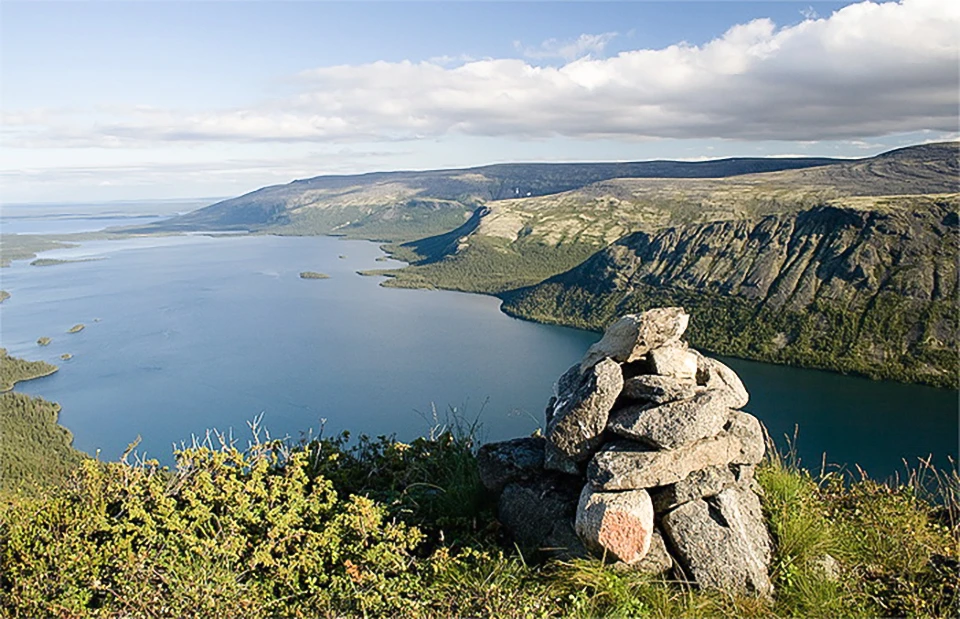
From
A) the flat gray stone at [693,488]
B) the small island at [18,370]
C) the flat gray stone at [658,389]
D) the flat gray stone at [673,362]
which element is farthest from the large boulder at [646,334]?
the small island at [18,370]

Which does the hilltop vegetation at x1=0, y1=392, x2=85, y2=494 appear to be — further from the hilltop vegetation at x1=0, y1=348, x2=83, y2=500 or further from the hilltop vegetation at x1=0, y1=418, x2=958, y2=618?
the hilltop vegetation at x1=0, y1=418, x2=958, y2=618

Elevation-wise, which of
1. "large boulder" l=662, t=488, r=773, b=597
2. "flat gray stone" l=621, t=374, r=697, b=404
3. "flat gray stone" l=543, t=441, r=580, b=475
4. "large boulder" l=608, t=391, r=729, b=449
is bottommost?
"large boulder" l=662, t=488, r=773, b=597

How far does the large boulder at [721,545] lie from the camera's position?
7.04 m

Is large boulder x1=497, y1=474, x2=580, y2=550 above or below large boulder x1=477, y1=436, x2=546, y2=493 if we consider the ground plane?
below

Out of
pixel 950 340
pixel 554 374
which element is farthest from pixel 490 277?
pixel 950 340

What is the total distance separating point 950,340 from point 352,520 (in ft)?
342

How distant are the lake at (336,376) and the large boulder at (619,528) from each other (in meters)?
35.5

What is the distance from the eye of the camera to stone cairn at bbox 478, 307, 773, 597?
7102mm

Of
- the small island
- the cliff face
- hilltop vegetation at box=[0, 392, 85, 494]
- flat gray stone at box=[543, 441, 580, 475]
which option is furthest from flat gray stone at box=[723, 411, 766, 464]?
the small island

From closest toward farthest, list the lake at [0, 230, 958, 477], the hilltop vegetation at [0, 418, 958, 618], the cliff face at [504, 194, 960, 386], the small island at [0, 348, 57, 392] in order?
1. the hilltop vegetation at [0, 418, 958, 618]
2. the lake at [0, 230, 958, 477]
3. the small island at [0, 348, 57, 392]
4. the cliff face at [504, 194, 960, 386]

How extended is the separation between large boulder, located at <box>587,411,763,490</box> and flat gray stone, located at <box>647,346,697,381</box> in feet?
3.05

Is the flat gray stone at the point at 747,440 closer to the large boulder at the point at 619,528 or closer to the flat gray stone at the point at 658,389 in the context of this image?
the flat gray stone at the point at 658,389

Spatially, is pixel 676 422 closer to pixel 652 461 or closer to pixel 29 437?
pixel 652 461

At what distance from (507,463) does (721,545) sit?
2.68m
